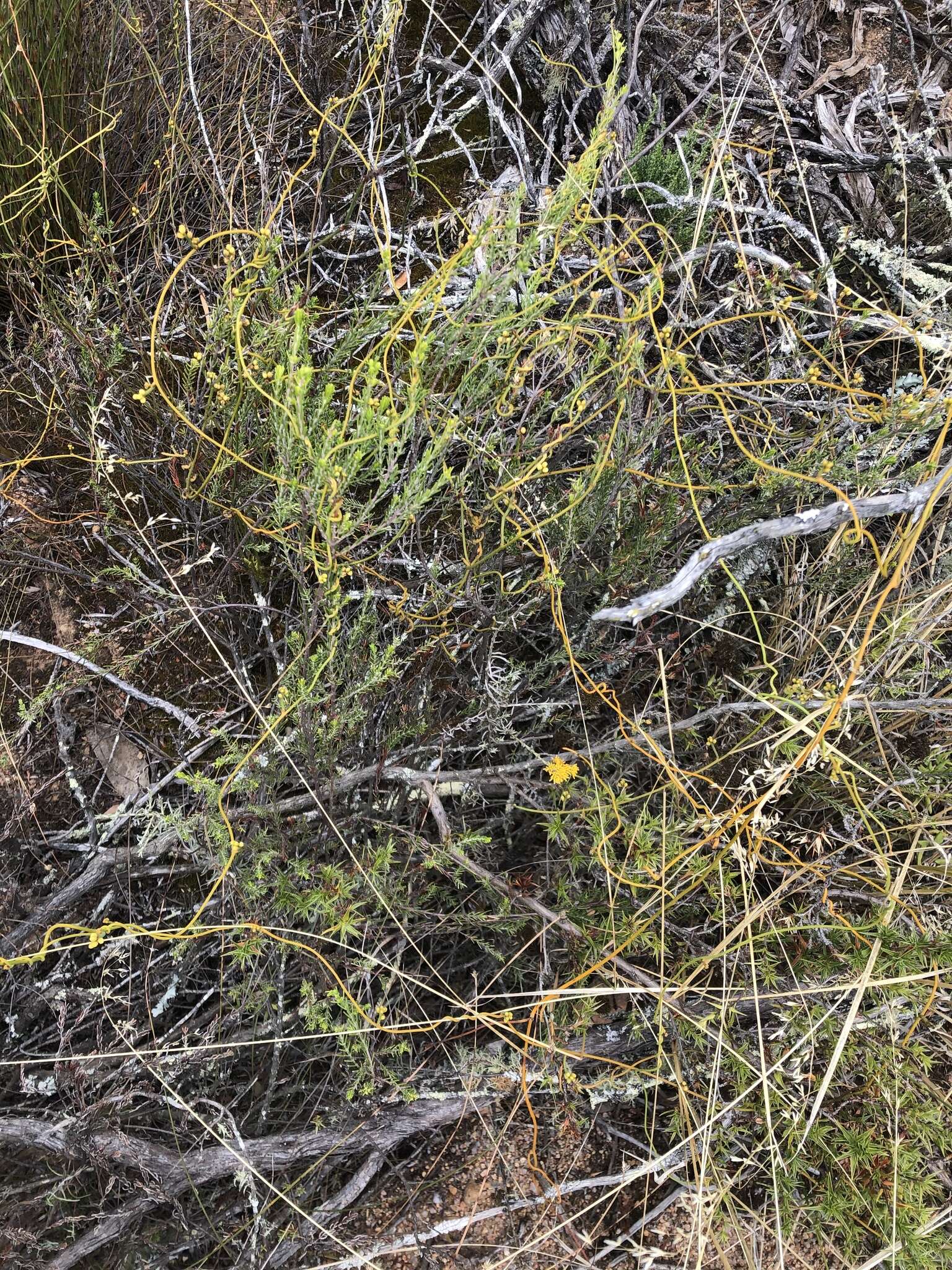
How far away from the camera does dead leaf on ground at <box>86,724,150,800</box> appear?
1.61 meters

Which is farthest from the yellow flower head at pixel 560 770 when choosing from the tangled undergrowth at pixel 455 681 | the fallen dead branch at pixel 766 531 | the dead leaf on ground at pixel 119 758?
the dead leaf on ground at pixel 119 758

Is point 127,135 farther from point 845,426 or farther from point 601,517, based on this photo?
point 845,426

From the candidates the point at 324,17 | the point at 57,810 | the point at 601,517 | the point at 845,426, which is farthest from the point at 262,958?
the point at 324,17

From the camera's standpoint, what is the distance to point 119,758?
5.36 feet

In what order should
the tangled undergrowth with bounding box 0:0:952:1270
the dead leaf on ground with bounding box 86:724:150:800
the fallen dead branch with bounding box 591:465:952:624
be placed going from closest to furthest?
the fallen dead branch with bounding box 591:465:952:624 < the tangled undergrowth with bounding box 0:0:952:1270 < the dead leaf on ground with bounding box 86:724:150:800

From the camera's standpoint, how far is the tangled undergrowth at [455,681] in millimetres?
1305

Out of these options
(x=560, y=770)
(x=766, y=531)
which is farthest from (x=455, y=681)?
(x=766, y=531)

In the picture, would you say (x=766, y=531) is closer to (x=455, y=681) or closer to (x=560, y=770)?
(x=560, y=770)

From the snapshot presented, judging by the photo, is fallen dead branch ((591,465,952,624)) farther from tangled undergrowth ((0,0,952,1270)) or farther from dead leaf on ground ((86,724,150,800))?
dead leaf on ground ((86,724,150,800))

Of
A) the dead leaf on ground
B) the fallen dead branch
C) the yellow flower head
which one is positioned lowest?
the yellow flower head

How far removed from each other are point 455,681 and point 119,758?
697 mm

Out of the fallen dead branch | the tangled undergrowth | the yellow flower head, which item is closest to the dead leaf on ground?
the tangled undergrowth

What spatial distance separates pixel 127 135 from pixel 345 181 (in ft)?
1.61

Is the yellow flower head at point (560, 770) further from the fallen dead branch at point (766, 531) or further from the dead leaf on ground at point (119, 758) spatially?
the dead leaf on ground at point (119, 758)
